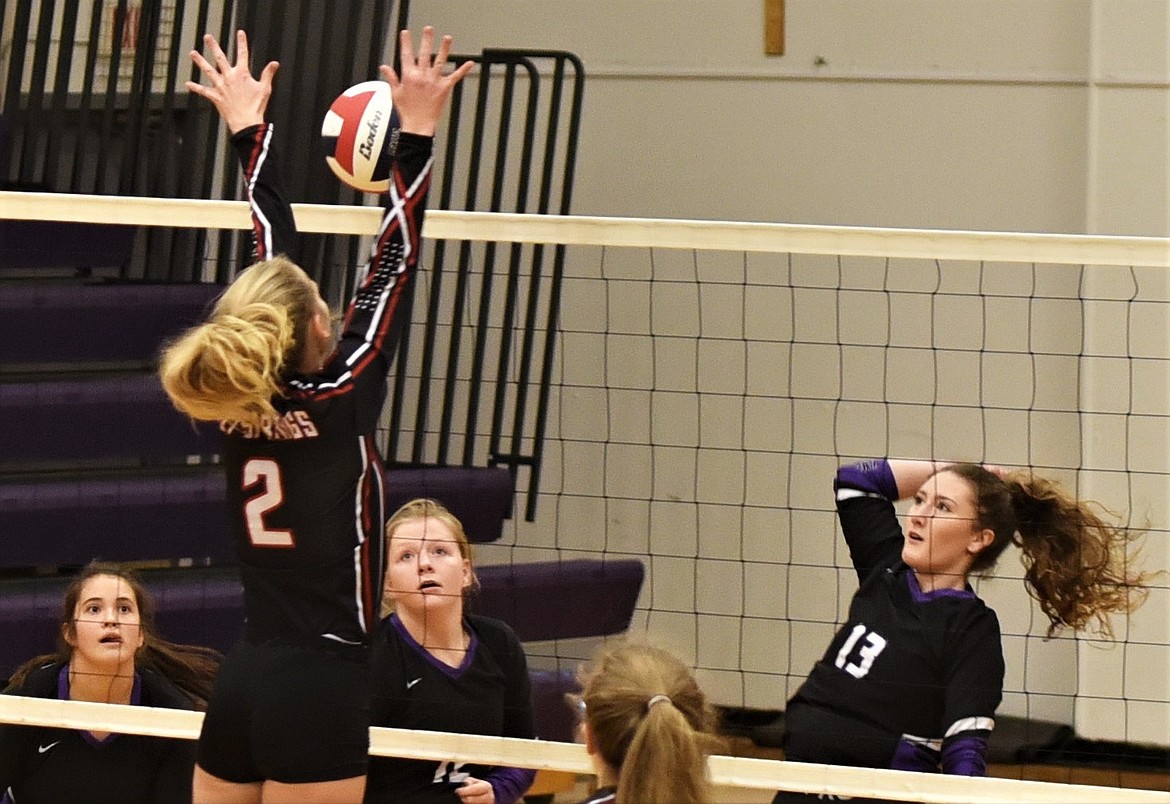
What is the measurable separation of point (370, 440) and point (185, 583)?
1.78 m

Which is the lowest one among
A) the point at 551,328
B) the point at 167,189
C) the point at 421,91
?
the point at 551,328

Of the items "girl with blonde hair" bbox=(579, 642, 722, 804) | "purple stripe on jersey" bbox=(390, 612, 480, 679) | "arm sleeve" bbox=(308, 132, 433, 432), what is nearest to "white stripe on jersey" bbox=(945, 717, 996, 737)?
"girl with blonde hair" bbox=(579, 642, 722, 804)

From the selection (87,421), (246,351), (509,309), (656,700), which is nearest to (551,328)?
(509,309)

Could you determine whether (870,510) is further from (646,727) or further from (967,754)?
(646,727)

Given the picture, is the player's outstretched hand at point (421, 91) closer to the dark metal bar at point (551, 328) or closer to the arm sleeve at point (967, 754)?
the arm sleeve at point (967, 754)

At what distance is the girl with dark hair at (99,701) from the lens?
3.53 metres

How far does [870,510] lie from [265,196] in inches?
56.2

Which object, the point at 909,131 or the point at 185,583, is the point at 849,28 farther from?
the point at 185,583

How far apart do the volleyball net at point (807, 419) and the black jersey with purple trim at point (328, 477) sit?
2.69 m

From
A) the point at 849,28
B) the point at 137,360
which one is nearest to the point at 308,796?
the point at 137,360

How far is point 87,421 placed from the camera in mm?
4629

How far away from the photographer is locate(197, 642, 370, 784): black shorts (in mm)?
2684

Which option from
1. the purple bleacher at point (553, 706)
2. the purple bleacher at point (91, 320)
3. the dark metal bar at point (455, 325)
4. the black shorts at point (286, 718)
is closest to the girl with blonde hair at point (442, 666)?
the black shorts at point (286, 718)

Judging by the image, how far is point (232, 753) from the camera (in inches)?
107
